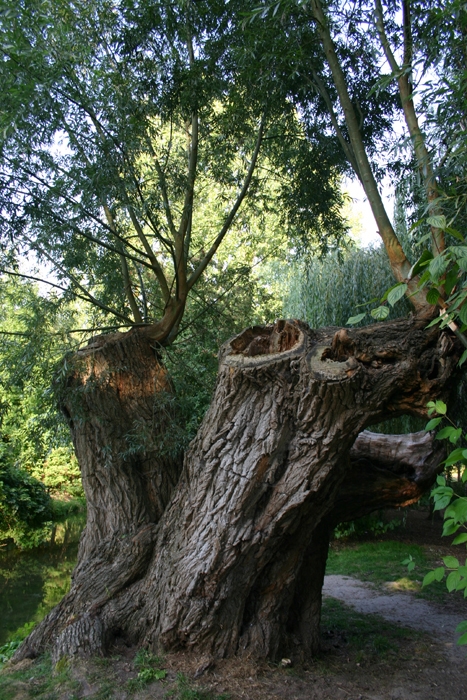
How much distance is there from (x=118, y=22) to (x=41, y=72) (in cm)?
160

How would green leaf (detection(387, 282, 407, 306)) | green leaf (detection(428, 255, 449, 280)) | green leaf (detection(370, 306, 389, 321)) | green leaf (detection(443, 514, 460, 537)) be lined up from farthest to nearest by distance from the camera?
1. green leaf (detection(370, 306, 389, 321))
2. green leaf (detection(387, 282, 407, 306))
3. green leaf (detection(443, 514, 460, 537))
4. green leaf (detection(428, 255, 449, 280))

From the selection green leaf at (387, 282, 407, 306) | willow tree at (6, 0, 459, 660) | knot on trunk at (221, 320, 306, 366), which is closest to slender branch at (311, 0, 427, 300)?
willow tree at (6, 0, 459, 660)

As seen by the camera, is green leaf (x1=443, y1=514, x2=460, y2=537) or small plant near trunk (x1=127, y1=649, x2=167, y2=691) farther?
small plant near trunk (x1=127, y1=649, x2=167, y2=691)

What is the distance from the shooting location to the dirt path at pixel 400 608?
16.3 ft

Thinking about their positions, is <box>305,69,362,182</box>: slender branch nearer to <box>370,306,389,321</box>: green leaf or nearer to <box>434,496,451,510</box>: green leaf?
<box>370,306,389,321</box>: green leaf

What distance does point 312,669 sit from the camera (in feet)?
12.9

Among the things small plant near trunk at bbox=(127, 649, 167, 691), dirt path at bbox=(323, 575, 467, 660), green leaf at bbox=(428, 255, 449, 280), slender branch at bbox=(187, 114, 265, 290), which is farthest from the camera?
slender branch at bbox=(187, 114, 265, 290)

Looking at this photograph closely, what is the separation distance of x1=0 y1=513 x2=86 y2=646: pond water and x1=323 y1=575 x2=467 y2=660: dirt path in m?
3.64

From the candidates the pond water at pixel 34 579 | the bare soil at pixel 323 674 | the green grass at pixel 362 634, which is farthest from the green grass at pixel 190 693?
the pond water at pixel 34 579

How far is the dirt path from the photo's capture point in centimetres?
498

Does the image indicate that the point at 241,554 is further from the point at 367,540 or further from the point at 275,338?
the point at 367,540

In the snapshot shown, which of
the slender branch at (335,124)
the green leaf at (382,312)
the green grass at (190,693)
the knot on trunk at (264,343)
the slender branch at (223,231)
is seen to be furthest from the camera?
the slender branch at (223,231)

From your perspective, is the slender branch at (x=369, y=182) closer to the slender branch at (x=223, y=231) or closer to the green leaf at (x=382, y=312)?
the slender branch at (x=223, y=231)

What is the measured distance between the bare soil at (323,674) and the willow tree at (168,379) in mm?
161
